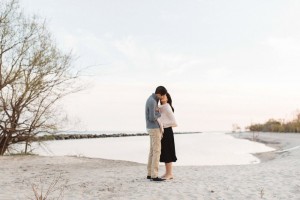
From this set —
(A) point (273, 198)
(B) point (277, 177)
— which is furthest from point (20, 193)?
(B) point (277, 177)

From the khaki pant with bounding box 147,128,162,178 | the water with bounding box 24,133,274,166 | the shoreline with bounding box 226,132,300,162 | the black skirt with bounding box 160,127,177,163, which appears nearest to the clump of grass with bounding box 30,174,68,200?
the khaki pant with bounding box 147,128,162,178

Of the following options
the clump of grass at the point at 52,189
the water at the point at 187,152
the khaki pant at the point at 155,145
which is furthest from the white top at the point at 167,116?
the water at the point at 187,152

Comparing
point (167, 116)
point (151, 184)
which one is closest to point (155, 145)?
point (167, 116)

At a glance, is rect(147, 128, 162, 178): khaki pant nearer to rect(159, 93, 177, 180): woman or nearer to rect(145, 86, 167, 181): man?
rect(145, 86, 167, 181): man

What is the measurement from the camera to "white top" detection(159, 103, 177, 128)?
32.1 feet

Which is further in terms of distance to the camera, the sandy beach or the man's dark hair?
the man's dark hair

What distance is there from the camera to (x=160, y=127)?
9617 mm

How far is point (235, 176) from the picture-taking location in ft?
34.9

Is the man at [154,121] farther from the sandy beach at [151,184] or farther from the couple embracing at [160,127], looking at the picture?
the sandy beach at [151,184]

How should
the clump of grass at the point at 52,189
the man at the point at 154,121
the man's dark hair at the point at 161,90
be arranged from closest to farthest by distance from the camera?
1. the clump of grass at the point at 52,189
2. the man at the point at 154,121
3. the man's dark hair at the point at 161,90

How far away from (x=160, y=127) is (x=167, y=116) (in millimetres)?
354

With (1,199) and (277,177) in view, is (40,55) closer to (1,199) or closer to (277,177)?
(1,199)

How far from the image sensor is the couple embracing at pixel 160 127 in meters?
9.61

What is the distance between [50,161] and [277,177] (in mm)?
9020
